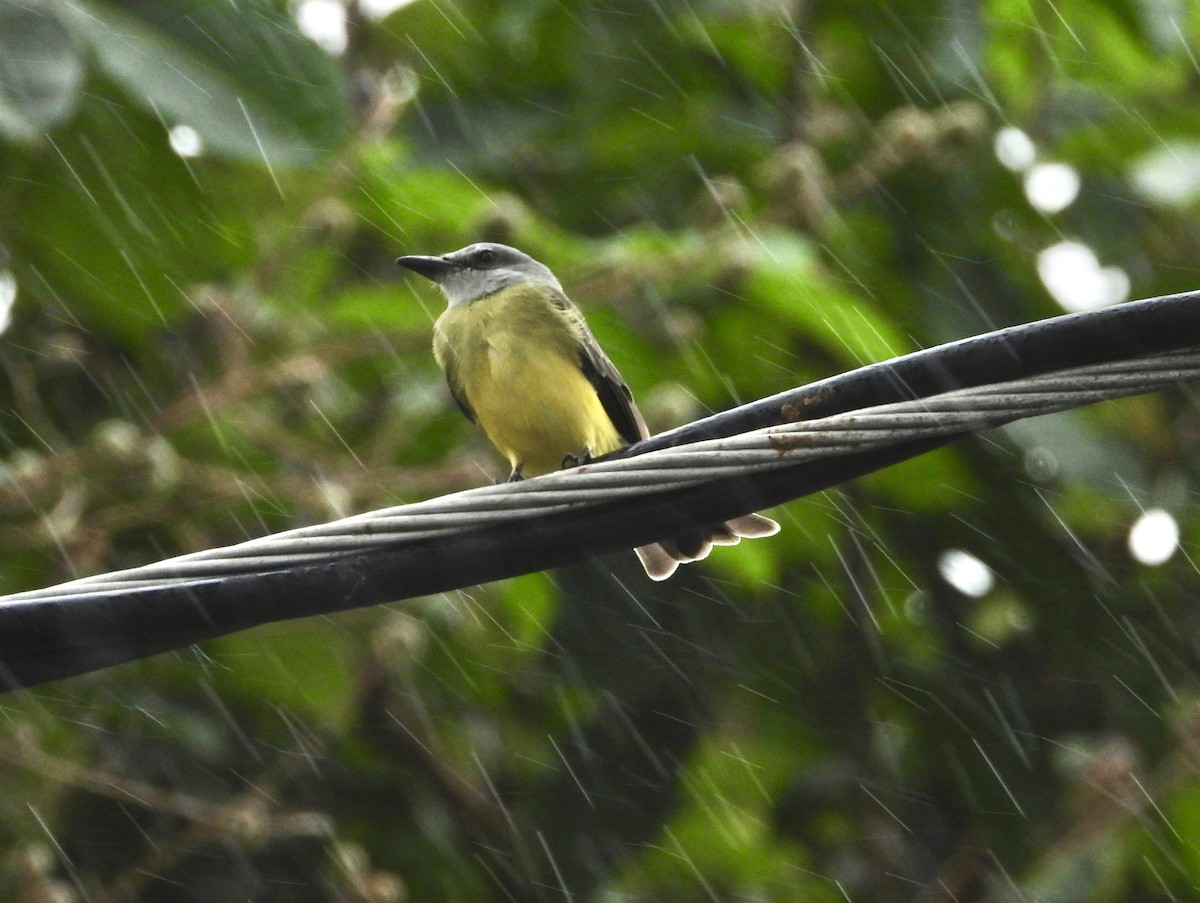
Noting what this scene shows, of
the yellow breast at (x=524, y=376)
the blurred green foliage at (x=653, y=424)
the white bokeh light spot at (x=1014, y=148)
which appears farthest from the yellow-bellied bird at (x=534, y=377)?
the white bokeh light spot at (x=1014, y=148)

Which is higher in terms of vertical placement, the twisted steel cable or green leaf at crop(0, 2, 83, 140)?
green leaf at crop(0, 2, 83, 140)

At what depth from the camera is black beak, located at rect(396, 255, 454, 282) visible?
4.69m

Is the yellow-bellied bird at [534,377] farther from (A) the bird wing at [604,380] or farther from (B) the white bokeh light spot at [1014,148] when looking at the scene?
(B) the white bokeh light spot at [1014,148]

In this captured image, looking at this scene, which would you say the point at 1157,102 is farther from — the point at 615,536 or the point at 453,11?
the point at 615,536

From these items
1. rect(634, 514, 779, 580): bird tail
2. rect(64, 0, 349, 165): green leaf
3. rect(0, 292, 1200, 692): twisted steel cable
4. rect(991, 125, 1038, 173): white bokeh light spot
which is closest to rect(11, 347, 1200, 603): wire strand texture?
rect(0, 292, 1200, 692): twisted steel cable

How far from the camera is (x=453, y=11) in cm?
502

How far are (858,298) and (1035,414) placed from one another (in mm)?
2252

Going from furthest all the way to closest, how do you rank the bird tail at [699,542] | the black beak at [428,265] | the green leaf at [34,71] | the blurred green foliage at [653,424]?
the black beak at [428,265]
the blurred green foliage at [653,424]
the bird tail at [699,542]
the green leaf at [34,71]

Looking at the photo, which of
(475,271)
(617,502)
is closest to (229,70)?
(475,271)

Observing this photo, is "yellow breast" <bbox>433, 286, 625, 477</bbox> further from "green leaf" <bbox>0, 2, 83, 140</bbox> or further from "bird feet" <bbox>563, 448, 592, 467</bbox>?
"green leaf" <bbox>0, 2, 83, 140</bbox>

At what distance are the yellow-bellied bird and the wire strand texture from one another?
2045mm

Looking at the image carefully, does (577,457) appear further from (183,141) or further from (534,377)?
(183,141)

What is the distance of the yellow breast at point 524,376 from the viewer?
14.8ft

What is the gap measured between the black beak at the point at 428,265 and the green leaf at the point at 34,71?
57.3 inches
